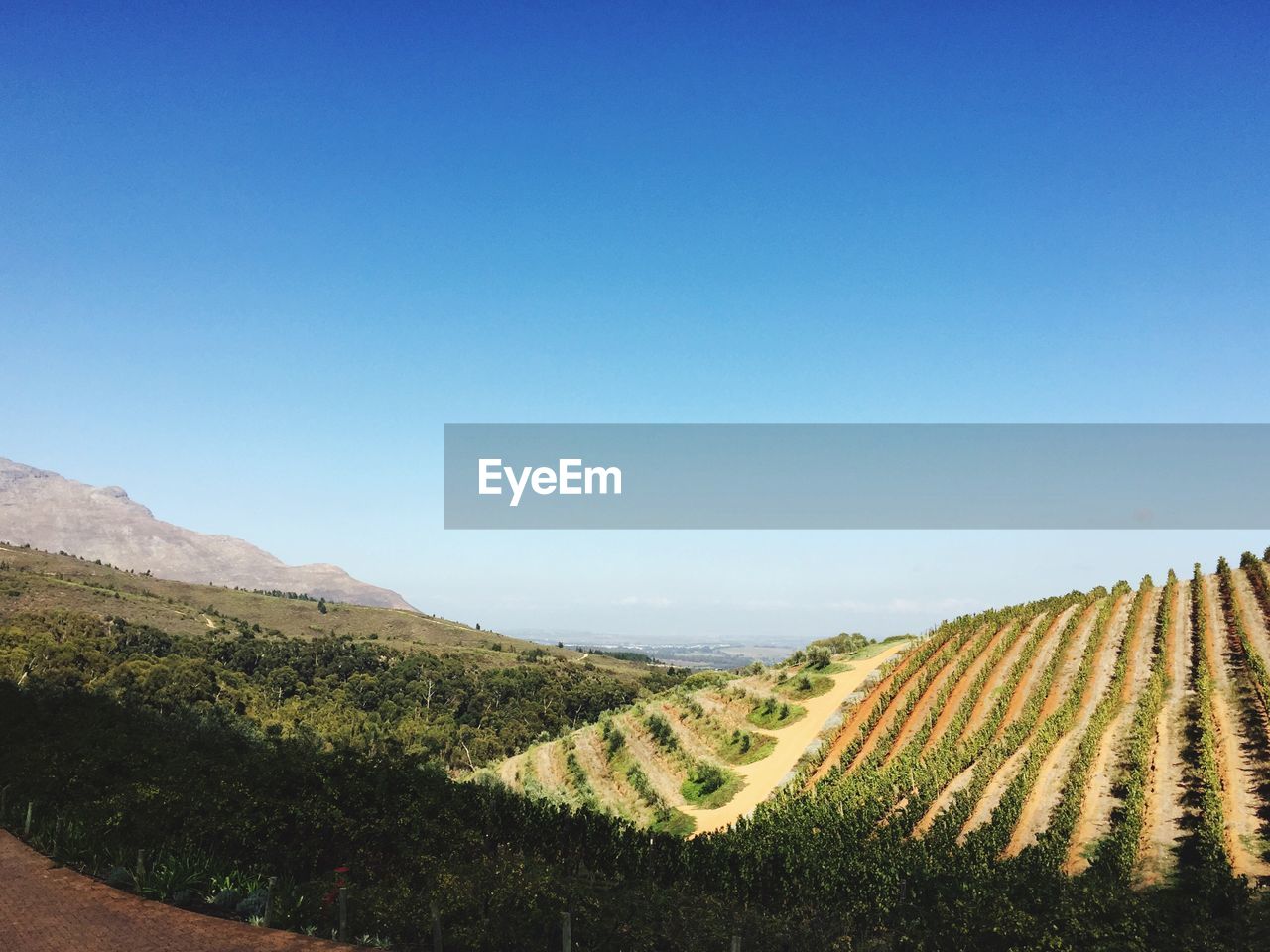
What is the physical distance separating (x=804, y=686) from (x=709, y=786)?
1218cm

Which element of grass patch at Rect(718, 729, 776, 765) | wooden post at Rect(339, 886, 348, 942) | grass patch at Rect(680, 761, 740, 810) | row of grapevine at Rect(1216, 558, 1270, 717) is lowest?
grass patch at Rect(680, 761, 740, 810)

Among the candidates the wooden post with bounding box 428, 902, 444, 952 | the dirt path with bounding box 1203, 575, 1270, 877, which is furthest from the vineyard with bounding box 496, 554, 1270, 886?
the wooden post with bounding box 428, 902, 444, 952

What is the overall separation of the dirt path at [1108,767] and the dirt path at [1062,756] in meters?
0.85

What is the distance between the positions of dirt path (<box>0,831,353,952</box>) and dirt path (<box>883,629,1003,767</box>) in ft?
92.3

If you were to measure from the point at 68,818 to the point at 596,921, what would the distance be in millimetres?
16189

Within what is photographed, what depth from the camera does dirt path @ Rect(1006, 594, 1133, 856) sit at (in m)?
24.4

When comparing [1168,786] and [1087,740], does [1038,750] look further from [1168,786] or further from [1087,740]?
[1168,786]

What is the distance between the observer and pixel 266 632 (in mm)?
145250

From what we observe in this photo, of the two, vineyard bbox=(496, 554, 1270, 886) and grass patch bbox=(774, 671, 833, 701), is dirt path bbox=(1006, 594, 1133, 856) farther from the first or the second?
grass patch bbox=(774, 671, 833, 701)

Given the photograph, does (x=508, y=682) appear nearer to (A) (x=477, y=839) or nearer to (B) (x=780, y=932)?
(A) (x=477, y=839)

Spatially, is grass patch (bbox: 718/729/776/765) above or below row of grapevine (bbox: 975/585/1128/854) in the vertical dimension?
below

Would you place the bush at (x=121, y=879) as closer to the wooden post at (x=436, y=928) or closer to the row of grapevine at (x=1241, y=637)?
the wooden post at (x=436, y=928)

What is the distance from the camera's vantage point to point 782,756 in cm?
3838

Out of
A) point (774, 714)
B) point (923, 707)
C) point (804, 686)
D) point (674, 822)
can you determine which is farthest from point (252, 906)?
point (804, 686)
